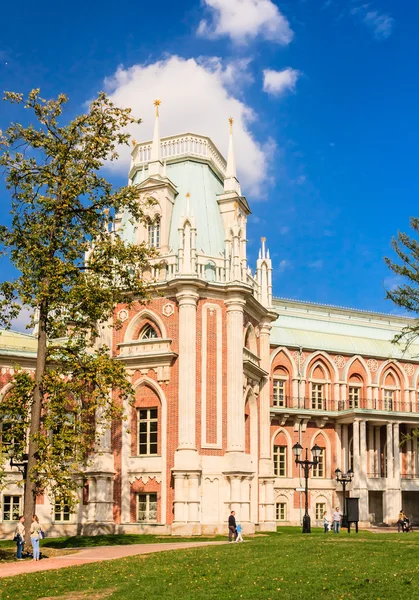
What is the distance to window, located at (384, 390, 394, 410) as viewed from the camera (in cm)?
5756

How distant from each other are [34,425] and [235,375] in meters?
12.2

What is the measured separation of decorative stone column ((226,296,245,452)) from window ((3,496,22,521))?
1067 cm

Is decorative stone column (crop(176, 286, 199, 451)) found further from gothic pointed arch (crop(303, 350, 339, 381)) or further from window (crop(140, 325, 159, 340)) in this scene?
gothic pointed arch (crop(303, 350, 339, 381))

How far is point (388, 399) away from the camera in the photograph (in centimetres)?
5797

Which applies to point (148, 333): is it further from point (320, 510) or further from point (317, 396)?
point (317, 396)

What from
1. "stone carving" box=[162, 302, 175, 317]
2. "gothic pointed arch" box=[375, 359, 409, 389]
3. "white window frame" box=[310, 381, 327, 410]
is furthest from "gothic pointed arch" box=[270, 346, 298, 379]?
"stone carving" box=[162, 302, 175, 317]

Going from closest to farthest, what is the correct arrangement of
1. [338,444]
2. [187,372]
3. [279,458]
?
1. [187,372]
2. [279,458]
3. [338,444]

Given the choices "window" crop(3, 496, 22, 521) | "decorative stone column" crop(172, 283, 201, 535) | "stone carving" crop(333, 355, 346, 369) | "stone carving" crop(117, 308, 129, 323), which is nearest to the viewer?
"decorative stone column" crop(172, 283, 201, 535)

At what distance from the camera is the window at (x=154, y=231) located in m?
39.8

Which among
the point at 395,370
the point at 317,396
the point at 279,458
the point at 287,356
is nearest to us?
the point at 279,458

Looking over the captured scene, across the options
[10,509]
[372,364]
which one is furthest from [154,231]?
[372,364]

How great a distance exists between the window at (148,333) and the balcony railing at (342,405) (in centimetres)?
1734

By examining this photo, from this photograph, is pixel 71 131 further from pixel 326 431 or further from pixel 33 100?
pixel 326 431

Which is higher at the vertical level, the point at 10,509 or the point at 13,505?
the point at 13,505
